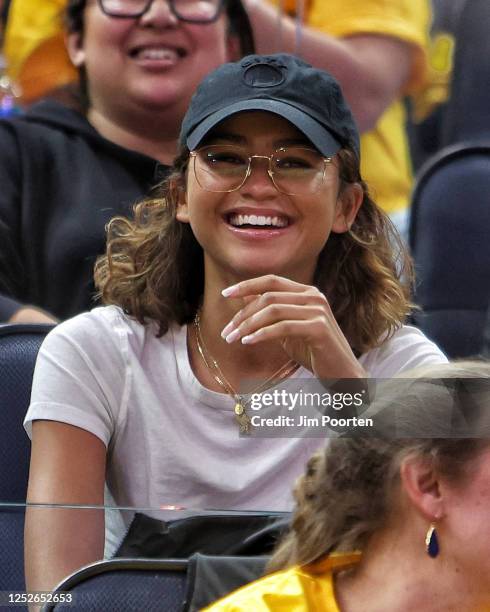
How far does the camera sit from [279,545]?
4.77 ft

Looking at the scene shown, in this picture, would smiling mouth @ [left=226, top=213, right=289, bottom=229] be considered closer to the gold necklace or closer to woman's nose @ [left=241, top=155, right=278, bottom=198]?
woman's nose @ [left=241, top=155, right=278, bottom=198]

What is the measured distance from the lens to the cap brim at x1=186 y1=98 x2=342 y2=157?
160cm

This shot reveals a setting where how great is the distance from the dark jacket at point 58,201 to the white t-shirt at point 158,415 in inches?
9.2

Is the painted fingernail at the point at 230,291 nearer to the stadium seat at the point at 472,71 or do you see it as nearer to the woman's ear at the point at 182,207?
the woman's ear at the point at 182,207

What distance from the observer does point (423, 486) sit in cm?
135

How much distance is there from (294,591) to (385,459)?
0.16 metres

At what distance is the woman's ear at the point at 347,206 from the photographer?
1696 millimetres

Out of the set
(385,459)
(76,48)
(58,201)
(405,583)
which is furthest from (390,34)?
(405,583)

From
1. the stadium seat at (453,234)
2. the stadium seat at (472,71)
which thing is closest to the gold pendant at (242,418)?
the stadium seat at (453,234)

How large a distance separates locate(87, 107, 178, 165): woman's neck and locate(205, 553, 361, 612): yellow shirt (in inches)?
30.2

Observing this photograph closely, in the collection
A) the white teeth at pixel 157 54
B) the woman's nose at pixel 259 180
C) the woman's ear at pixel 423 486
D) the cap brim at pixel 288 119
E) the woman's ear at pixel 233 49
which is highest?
the woman's ear at pixel 233 49

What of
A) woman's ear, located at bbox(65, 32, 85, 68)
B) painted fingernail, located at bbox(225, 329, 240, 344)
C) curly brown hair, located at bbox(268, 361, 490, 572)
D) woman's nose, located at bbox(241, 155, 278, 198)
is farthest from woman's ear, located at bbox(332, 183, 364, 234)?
woman's ear, located at bbox(65, 32, 85, 68)

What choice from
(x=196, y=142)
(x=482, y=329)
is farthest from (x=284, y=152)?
(x=482, y=329)

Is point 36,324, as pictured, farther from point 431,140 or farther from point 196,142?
point 431,140
